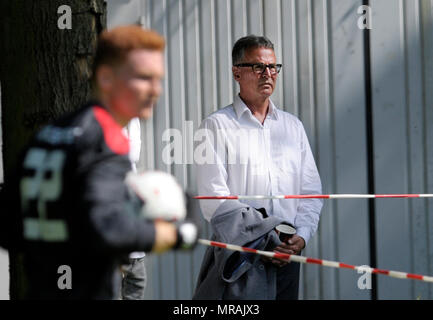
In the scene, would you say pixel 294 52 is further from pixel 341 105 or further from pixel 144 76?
pixel 144 76

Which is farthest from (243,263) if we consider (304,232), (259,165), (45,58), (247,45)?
(45,58)

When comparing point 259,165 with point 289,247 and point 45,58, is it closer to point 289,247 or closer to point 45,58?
point 289,247

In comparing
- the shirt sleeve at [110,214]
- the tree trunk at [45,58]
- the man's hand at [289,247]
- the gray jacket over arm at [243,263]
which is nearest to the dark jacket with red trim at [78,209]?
the shirt sleeve at [110,214]

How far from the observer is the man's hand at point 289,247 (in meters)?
3.92

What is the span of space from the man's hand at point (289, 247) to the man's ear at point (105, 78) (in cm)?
179

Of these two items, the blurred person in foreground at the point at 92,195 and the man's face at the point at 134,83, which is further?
the man's face at the point at 134,83

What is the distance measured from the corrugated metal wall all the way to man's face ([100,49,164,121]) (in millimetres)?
3135

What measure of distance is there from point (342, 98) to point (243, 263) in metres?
2.14

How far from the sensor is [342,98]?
5586 mm

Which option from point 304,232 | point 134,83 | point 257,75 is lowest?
point 304,232

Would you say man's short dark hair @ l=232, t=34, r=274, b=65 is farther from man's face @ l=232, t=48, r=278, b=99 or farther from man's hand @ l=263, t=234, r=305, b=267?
man's hand @ l=263, t=234, r=305, b=267

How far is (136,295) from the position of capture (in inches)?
173

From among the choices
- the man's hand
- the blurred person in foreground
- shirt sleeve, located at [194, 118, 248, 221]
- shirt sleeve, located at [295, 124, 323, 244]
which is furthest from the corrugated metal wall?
the blurred person in foreground

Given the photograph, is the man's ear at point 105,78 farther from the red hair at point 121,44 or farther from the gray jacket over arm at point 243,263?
the gray jacket over arm at point 243,263
